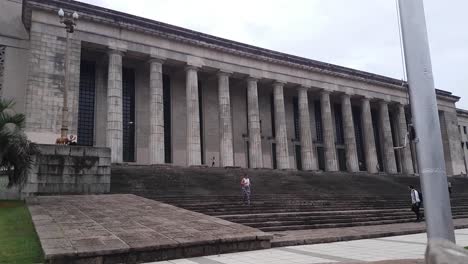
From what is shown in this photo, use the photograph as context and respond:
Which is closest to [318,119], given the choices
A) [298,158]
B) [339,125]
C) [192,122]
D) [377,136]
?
[339,125]

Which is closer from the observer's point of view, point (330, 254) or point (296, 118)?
point (330, 254)

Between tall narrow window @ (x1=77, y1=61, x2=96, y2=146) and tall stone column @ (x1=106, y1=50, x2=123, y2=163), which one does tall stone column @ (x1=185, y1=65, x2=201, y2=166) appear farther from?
tall narrow window @ (x1=77, y1=61, x2=96, y2=146)

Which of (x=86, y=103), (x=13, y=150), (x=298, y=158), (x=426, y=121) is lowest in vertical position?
(x=426, y=121)

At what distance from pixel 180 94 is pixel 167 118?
251 centimetres

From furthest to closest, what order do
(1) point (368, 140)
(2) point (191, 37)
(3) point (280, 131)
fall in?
(1) point (368, 140) < (3) point (280, 131) < (2) point (191, 37)

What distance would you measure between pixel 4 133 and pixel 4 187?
432 centimetres

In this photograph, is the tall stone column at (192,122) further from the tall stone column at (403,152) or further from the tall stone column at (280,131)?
the tall stone column at (403,152)

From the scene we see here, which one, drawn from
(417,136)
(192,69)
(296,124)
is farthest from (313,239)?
(296,124)

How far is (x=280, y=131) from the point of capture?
3625cm

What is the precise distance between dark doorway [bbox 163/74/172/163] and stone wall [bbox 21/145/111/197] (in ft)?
51.5

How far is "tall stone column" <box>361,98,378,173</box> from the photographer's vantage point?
135 ft

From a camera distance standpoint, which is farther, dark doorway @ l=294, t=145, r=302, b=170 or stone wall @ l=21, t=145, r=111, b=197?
dark doorway @ l=294, t=145, r=302, b=170

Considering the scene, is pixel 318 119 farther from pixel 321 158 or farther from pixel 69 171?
pixel 69 171

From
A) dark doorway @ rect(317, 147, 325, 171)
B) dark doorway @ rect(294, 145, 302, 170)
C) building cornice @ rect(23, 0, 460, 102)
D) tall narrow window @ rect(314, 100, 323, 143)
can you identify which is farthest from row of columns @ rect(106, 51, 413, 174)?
tall narrow window @ rect(314, 100, 323, 143)
